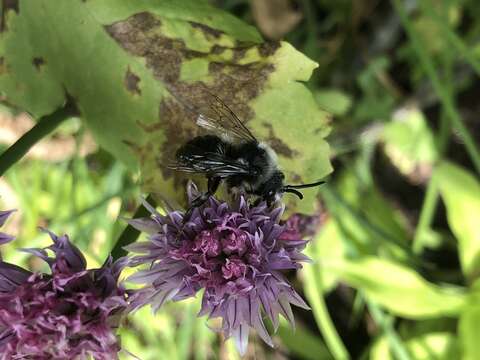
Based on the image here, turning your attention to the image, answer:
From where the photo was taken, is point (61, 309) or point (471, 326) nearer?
point (61, 309)

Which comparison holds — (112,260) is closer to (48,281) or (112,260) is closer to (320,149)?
(48,281)

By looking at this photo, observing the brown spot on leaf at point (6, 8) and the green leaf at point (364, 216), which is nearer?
the brown spot on leaf at point (6, 8)

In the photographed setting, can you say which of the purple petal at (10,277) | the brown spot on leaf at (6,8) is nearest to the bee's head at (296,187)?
the purple petal at (10,277)

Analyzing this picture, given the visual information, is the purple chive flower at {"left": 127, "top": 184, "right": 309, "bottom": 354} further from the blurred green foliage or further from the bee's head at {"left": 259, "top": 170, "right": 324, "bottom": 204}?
the blurred green foliage

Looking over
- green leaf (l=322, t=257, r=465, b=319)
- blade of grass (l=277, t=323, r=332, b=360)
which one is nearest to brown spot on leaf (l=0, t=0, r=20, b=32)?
green leaf (l=322, t=257, r=465, b=319)

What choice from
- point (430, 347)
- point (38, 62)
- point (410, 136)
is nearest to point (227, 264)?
point (38, 62)

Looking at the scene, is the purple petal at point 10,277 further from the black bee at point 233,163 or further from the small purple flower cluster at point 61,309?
the black bee at point 233,163

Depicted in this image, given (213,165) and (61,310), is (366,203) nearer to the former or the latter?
(213,165)
